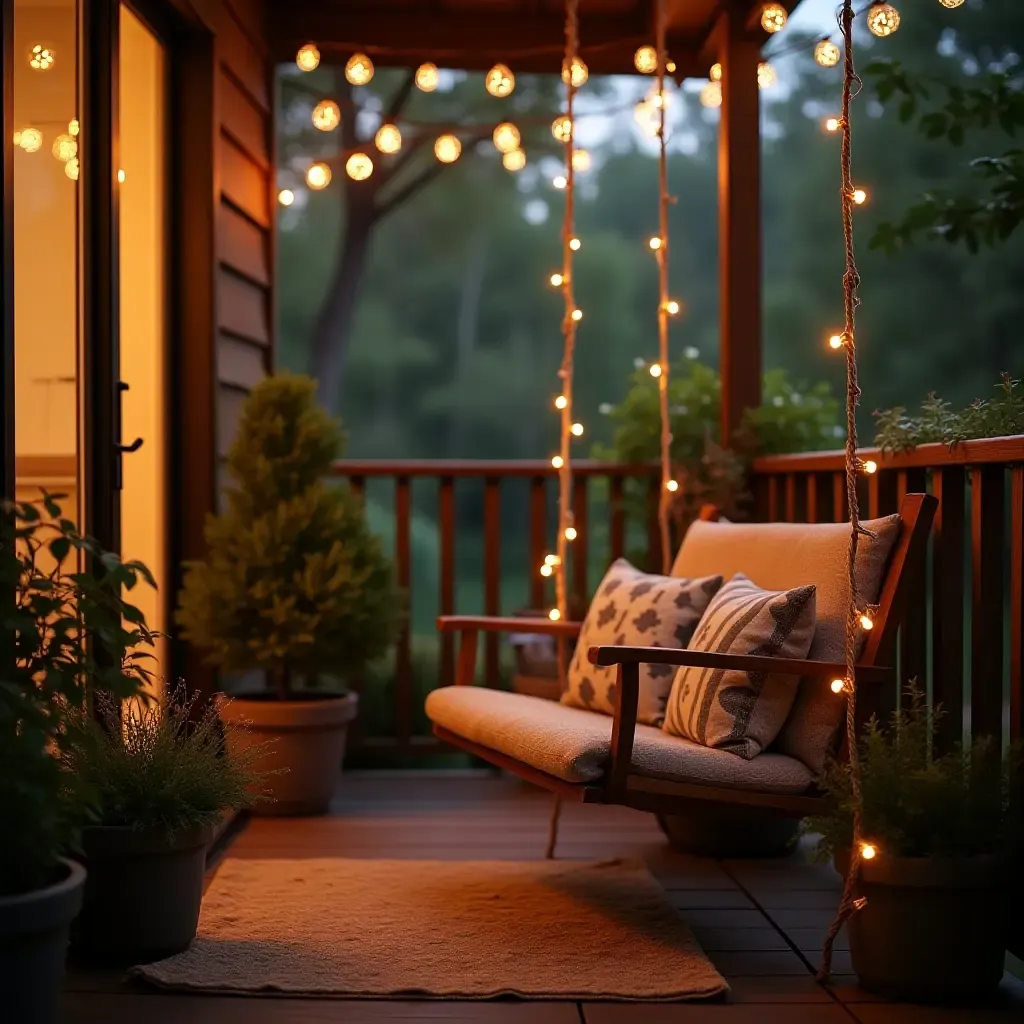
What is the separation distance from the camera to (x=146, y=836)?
2.46 m

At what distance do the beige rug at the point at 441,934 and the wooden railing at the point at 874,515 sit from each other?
2.58 feet

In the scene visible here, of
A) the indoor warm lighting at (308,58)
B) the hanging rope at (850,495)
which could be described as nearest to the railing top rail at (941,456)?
the hanging rope at (850,495)

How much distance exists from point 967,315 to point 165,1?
6199 millimetres

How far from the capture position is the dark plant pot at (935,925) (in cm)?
231

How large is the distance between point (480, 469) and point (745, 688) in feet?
6.69

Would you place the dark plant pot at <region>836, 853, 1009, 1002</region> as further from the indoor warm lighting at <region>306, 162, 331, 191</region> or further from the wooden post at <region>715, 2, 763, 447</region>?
the indoor warm lighting at <region>306, 162, 331, 191</region>

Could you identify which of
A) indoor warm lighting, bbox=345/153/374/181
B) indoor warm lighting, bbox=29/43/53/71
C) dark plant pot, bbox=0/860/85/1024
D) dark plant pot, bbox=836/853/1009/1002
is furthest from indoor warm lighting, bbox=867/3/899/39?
dark plant pot, bbox=0/860/85/1024

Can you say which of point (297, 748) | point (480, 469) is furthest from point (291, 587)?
point (480, 469)

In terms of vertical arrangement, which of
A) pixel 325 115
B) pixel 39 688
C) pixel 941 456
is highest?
pixel 325 115

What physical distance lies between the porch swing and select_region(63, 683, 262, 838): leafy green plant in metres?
0.62

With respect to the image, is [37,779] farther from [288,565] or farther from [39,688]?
[288,565]

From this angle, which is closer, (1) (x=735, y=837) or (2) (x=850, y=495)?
(2) (x=850, y=495)

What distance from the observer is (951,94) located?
4.27m

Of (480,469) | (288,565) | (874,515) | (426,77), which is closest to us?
(874,515)
